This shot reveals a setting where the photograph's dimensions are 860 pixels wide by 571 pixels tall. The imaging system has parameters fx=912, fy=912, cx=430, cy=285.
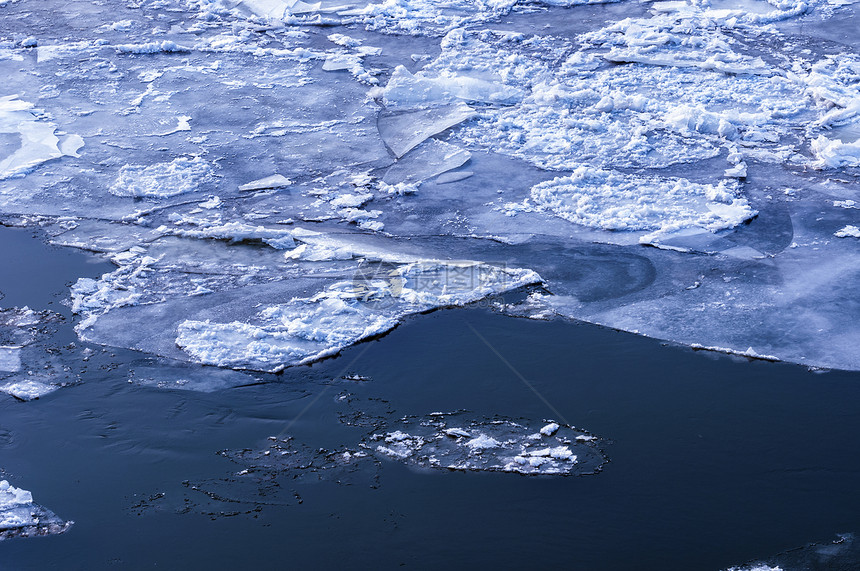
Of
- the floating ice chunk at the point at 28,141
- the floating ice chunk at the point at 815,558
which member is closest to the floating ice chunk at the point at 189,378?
the floating ice chunk at the point at 815,558

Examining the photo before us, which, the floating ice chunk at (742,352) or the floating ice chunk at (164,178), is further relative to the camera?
the floating ice chunk at (164,178)

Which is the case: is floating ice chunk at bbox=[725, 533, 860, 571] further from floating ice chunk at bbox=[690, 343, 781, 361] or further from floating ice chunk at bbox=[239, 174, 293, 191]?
floating ice chunk at bbox=[239, 174, 293, 191]

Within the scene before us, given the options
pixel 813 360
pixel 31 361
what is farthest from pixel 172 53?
pixel 813 360

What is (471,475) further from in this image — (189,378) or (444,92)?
(444,92)

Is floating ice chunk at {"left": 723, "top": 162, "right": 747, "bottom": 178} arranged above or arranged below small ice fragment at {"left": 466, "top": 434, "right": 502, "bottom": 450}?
above

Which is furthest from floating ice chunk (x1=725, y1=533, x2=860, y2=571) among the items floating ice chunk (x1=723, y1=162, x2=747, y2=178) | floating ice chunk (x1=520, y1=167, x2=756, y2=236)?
floating ice chunk (x1=723, y1=162, x2=747, y2=178)

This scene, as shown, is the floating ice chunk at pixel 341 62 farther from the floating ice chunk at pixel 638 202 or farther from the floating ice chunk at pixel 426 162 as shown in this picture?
the floating ice chunk at pixel 638 202
